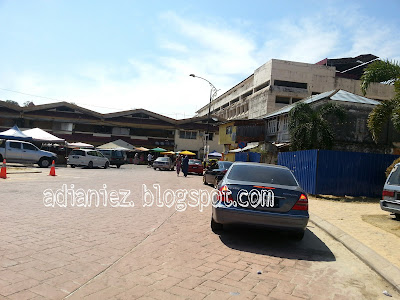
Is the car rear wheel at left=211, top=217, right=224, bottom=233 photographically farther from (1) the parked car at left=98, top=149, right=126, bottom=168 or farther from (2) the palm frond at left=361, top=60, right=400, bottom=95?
(1) the parked car at left=98, top=149, right=126, bottom=168

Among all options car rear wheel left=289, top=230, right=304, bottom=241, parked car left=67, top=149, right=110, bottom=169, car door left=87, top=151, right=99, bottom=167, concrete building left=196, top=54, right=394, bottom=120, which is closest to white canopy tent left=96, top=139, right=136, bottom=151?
car door left=87, top=151, right=99, bottom=167

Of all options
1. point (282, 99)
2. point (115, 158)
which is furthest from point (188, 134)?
point (115, 158)

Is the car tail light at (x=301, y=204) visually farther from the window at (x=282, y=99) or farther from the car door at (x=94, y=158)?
the window at (x=282, y=99)

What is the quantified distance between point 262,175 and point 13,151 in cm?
2123

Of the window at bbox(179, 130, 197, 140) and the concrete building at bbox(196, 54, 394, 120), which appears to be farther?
the window at bbox(179, 130, 197, 140)

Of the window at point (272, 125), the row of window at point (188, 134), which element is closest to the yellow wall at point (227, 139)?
the window at point (272, 125)

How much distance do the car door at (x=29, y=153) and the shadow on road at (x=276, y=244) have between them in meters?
20.7

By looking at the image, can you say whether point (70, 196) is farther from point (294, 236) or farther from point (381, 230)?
point (381, 230)

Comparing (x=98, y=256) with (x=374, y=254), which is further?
(x=374, y=254)

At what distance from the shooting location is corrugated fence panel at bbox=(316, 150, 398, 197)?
13930 millimetres

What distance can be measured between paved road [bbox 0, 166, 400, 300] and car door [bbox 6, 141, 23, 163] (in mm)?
17328

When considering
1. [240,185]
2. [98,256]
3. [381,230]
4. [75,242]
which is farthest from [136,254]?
[381,230]

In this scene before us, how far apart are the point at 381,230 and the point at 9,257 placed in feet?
24.6

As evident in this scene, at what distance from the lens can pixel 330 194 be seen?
1395cm
